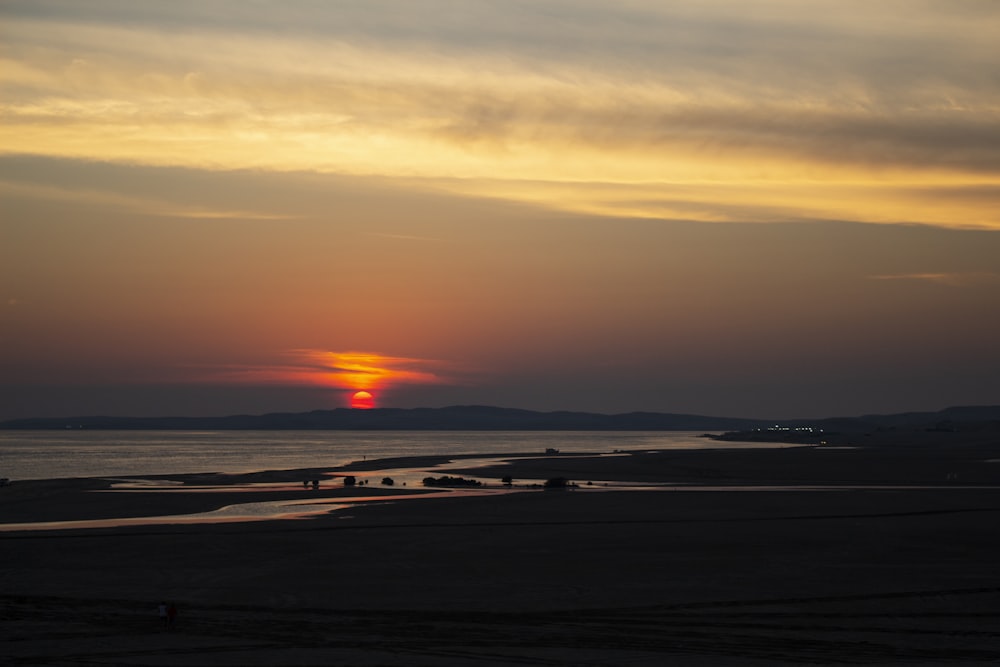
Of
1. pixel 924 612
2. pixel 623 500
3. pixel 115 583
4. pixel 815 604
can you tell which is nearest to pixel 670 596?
pixel 815 604

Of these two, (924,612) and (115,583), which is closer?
(924,612)

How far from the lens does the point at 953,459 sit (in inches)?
3851

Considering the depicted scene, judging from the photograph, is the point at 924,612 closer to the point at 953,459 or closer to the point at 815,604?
the point at 815,604

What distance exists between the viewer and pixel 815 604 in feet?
88.0

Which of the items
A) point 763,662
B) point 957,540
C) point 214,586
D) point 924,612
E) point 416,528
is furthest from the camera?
point 416,528

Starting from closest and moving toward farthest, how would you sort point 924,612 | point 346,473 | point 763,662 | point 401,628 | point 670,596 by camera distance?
1. point 763,662
2. point 401,628
3. point 924,612
4. point 670,596
5. point 346,473

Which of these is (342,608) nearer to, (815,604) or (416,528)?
(815,604)

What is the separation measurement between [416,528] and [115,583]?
14870mm

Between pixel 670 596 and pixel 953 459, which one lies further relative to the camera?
pixel 953 459

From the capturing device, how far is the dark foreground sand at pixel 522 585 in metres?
22.0

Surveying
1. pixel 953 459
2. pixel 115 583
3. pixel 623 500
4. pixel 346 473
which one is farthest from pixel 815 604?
pixel 953 459

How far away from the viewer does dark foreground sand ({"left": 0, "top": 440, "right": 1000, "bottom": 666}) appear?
22.0 meters

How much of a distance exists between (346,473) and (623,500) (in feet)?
122

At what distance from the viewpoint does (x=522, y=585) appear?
29.8 m
